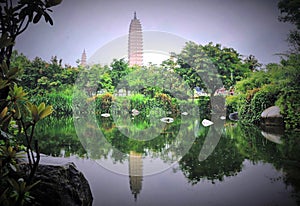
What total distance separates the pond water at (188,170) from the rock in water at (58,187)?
16 centimetres

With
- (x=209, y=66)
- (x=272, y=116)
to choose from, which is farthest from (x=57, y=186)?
(x=209, y=66)

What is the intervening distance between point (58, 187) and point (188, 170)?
3.19 ft

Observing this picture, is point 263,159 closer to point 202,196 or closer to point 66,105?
point 202,196

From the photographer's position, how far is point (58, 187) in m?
1.05

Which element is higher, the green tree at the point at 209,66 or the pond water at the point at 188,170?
the green tree at the point at 209,66

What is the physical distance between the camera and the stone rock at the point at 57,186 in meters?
1.03

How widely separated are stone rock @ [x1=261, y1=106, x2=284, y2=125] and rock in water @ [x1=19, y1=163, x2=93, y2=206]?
3.61m

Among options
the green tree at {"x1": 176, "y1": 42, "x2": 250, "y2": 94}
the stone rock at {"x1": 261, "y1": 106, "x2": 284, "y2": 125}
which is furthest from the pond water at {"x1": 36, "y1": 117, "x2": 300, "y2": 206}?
the green tree at {"x1": 176, "y1": 42, "x2": 250, "y2": 94}

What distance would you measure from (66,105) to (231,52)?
4.87m

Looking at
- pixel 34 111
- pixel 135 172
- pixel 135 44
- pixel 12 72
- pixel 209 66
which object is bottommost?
pixel 135 172

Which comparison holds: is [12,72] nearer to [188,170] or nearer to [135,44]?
[188,170]

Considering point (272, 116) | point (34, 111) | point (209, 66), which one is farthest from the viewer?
point (209, 66)

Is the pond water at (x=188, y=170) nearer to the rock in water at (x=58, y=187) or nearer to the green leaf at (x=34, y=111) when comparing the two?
the rock in water at (x=58, y=187)

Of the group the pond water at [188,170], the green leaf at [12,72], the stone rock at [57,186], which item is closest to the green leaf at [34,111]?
the green leaf at [12,72]
